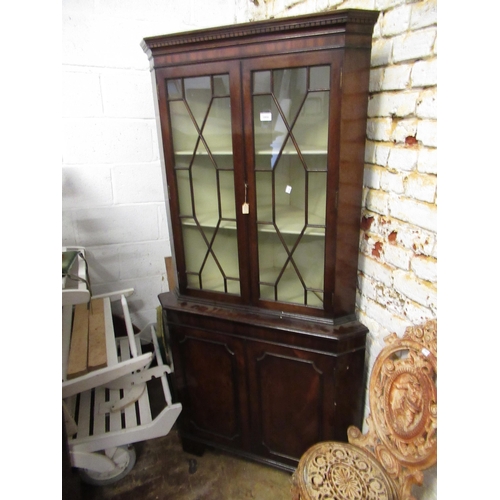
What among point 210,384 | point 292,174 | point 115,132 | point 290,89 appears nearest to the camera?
point 290,89

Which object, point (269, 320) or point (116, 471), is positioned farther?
point (116, 471)

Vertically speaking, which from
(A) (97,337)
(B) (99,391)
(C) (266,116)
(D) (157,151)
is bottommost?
(B) (99,391)

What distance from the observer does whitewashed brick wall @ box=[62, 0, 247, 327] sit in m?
1.72

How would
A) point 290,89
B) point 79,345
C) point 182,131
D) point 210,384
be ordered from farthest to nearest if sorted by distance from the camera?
point 210,384
point 79,345
point 182,131
point 290,89

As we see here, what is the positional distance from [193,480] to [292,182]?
1.46 meters

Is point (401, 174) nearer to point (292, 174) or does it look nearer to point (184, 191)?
point (292, 174)

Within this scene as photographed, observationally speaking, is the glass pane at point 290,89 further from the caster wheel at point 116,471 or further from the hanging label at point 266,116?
the caster wheel at point 116,471

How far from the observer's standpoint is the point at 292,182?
1.34 meters

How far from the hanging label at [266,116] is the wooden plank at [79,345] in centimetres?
116

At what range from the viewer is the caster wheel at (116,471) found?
167cm

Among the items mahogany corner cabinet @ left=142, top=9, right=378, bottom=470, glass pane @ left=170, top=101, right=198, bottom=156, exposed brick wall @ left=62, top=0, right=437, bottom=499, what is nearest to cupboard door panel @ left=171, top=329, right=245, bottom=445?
mahogany corner cabinet @ left=142, top=9, right=378, bottom=470

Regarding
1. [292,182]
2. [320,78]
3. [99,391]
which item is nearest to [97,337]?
[99,391]
